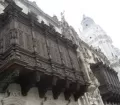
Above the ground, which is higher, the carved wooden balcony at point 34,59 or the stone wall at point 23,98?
the carved wooden balcony at point 34,59

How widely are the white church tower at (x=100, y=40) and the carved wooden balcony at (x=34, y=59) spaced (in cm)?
2355

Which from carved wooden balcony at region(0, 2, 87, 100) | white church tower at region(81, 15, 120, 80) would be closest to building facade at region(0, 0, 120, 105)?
carved wooden balcony at region(0, 2, 87, 100)

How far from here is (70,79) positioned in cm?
1245

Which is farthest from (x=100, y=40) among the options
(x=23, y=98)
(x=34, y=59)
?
(x=23, y=98)

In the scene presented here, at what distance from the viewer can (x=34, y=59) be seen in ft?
34.7

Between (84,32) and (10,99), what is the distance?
41.0 m

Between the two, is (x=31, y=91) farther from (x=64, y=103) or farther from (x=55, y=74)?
(x=64, y=103)

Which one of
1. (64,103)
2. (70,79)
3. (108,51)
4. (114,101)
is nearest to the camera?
(70,79)

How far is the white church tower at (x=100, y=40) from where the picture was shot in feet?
122

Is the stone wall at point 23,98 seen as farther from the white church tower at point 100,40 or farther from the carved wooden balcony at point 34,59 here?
the white church tower at point 100,40

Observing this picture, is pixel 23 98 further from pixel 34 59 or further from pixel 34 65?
pixel 34 59

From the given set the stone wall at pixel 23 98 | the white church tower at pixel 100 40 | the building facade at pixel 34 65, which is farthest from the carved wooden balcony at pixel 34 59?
the white church tower at pixel 100 40

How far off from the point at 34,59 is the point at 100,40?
33.7 metres

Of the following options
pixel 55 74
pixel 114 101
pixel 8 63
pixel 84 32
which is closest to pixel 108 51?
pixel 84 32
